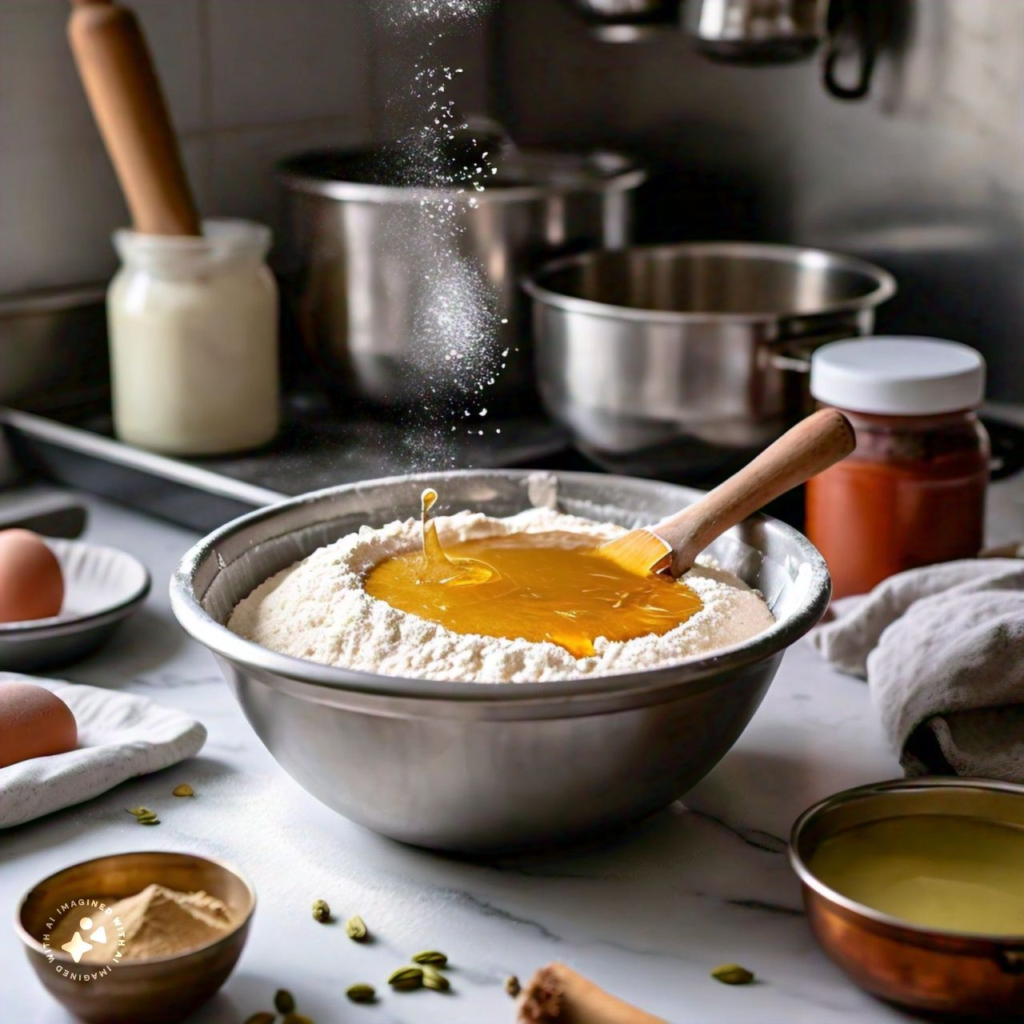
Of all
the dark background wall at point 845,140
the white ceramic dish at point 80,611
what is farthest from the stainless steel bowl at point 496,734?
the dark background wall at point 845,140

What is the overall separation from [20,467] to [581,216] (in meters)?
0.64

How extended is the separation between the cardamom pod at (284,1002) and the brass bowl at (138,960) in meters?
0.03

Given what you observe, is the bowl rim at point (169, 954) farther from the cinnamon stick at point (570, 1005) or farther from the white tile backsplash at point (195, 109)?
the white tile backsplash at point (195, 109)

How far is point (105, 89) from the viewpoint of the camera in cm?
137

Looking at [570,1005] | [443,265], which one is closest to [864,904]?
[570,1005]

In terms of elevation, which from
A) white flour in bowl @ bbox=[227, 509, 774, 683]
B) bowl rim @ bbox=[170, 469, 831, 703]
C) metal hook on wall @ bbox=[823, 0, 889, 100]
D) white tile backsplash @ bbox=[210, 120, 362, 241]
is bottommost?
white flour in bowl @ bbox=[227, 509, 774, 683]

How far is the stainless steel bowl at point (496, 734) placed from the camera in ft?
2.34

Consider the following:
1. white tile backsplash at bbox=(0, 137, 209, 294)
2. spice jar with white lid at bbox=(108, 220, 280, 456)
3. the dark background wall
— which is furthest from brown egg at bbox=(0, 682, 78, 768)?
the dark background wall

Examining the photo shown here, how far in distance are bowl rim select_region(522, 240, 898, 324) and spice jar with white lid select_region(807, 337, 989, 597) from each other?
0.32 ft

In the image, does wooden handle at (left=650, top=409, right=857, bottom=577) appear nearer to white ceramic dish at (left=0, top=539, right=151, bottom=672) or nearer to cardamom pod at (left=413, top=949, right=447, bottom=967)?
cardamom pod at (left=413, top=949, right=447, bottom=967)

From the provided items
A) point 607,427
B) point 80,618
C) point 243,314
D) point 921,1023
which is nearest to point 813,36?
point 607,427

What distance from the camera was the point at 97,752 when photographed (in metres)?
0.89

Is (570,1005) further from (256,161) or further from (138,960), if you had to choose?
(256,161)

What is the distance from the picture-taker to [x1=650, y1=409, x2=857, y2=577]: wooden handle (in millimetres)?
911
